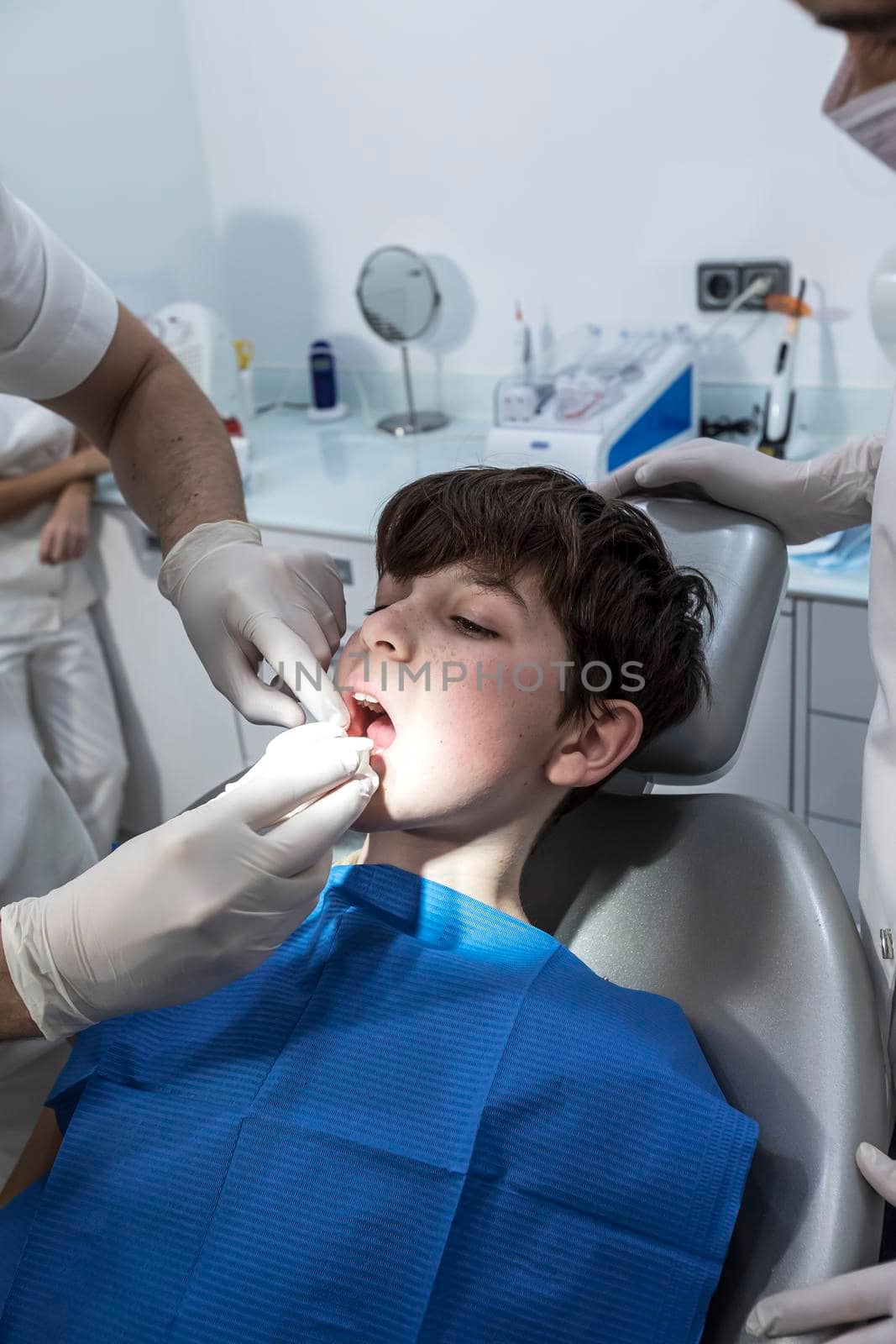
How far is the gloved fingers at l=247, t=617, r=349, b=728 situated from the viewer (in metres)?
1.11

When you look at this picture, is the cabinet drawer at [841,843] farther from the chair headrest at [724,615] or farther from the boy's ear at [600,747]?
the boy's ear at [600,747]

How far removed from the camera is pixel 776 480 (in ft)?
4.33

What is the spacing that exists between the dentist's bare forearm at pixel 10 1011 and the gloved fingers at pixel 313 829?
0.85 ft

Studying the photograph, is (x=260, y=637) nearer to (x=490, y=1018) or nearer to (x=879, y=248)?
(x=490, y=1018)

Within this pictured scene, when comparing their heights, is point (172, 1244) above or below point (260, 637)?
below

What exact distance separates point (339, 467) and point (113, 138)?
1038 mm

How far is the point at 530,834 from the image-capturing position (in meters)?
1.20

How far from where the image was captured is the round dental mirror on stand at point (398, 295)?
8.63ft

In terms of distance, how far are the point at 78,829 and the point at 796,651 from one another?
1.32m

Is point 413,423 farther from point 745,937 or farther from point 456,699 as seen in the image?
point 745,937

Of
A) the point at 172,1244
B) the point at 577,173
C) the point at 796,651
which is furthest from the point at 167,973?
the point at 577,173

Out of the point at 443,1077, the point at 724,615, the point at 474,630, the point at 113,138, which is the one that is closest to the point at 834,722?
the point at 724,615

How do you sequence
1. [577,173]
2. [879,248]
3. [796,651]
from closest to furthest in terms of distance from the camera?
1. [796,651]
2. [879,248]
3. [577,173]

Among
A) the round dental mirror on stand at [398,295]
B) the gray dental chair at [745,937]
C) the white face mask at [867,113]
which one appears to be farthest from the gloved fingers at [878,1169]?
the round dental mirror on stand at [398,295]
